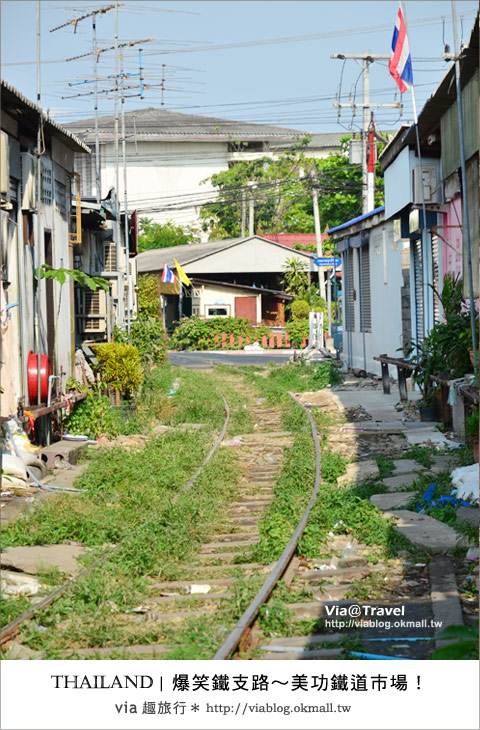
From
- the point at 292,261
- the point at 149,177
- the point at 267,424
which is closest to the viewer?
the point at 267,424

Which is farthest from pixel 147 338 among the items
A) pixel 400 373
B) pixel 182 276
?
pixel 182 276

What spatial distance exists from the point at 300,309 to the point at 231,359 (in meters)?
11.4

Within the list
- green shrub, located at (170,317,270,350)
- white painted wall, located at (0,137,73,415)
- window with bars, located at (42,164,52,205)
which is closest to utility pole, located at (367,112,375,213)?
white painted wall, located at (0,137,73,415)

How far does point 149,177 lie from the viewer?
2908 inches

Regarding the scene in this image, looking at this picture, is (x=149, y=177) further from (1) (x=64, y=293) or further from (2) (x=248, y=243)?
(1) (x=64, y=293)

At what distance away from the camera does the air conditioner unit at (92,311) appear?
20953mm

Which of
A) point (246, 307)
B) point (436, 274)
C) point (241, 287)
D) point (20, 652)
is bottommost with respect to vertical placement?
point (20, 652)

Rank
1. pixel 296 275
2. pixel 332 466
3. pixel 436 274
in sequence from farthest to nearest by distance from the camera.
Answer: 1. pixel 296 275
2. pixel 436 274
3. pixel 332 466

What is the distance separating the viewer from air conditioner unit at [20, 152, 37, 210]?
1272cm

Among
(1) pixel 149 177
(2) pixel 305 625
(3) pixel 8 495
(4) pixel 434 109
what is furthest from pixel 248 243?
(2) pixel 305 625

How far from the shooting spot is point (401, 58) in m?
15.4

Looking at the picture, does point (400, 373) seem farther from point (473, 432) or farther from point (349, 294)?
point (349, 294)

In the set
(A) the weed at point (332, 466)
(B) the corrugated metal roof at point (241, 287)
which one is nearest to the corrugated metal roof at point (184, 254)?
(B) the corrugated metal roof at point (241, 287)

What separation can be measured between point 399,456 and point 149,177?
64322mm
